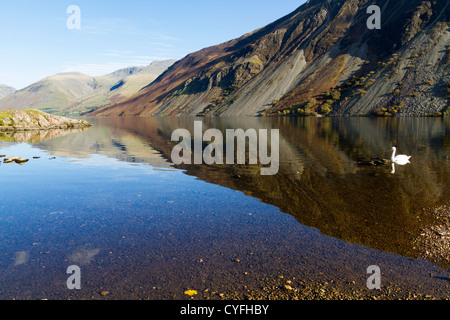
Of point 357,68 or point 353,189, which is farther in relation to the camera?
point 357,68

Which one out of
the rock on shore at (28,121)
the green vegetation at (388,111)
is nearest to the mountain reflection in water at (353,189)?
the rock on shore at (28,121)

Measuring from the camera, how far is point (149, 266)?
896 cm

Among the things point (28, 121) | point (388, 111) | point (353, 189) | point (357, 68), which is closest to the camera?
point (353, 189)

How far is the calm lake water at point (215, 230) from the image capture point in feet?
26.8

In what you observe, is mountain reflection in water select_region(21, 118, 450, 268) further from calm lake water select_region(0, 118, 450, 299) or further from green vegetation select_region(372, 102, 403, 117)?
green vegetation select_region(372, 102, 403, 117)

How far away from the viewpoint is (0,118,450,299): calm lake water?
26.8 feet

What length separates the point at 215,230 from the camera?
1174cm

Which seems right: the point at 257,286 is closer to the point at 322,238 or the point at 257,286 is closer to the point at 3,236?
the point at 322,238

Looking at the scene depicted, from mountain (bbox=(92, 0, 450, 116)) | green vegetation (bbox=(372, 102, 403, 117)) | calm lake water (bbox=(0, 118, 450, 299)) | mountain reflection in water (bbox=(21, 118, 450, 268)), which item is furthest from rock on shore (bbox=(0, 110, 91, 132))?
green vegetation (bbox=(372, 102, 403, 117))

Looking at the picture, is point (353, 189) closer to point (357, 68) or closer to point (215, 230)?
point (215, 230)

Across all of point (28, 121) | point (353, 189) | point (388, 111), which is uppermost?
point (388, 111)

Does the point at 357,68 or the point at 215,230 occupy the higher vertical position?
the point at 357,68

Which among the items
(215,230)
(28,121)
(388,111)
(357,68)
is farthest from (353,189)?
(357,68)

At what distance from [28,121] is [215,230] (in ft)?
308
